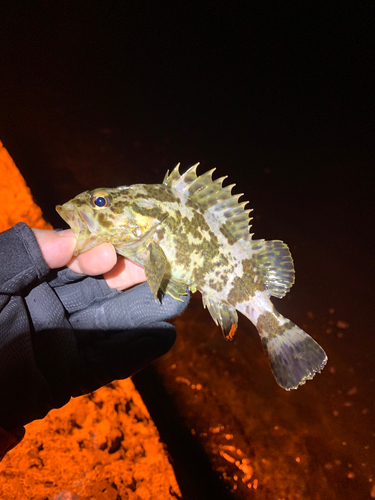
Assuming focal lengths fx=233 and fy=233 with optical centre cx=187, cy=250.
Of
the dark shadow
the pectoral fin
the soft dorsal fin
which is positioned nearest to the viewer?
the pectoral fin

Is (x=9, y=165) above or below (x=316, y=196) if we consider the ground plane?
below

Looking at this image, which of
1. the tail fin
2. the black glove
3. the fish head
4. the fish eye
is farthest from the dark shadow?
the fish eye

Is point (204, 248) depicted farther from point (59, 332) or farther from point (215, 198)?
point (59, 332)

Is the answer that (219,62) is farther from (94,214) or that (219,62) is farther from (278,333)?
(278,333)

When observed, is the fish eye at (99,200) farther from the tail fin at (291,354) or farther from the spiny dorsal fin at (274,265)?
the tail fin at (291,354)

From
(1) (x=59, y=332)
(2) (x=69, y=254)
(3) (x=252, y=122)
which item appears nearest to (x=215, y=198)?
(2) (x=69, y=254)

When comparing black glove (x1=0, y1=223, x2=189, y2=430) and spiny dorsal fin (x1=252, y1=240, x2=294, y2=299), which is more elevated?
spiny dorsal fin (x1=252, y1=240, x2=294, y2=299)

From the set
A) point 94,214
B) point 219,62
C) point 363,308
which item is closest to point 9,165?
point 94,214

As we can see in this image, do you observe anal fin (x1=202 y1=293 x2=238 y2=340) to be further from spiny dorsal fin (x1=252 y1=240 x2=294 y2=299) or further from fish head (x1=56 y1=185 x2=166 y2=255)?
fish head (x1=56 y1=185 x2=166 y2=255)
